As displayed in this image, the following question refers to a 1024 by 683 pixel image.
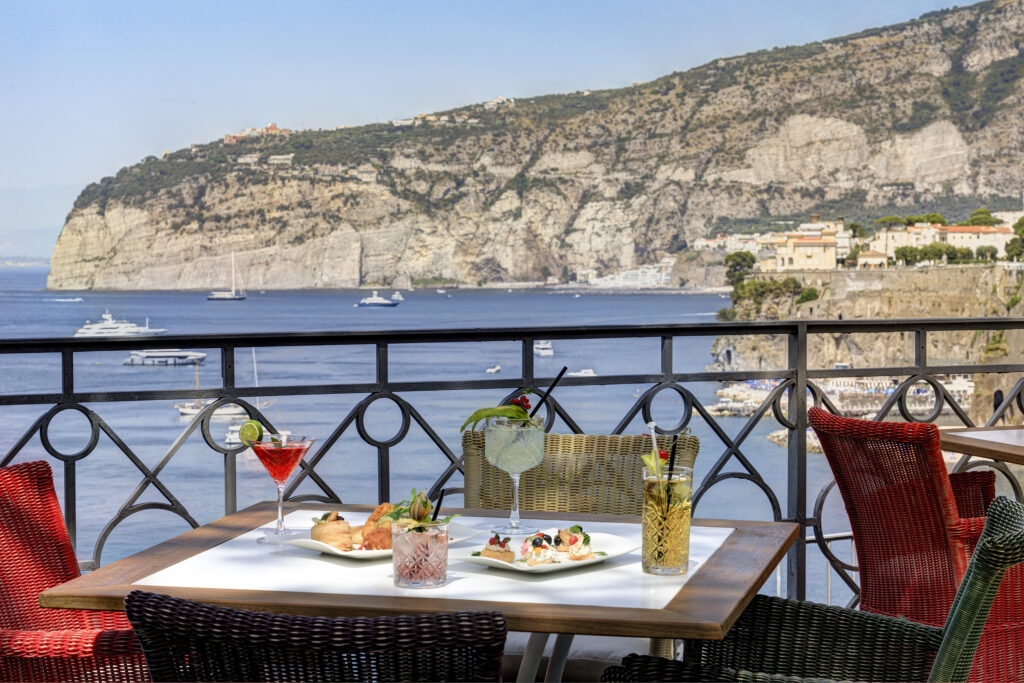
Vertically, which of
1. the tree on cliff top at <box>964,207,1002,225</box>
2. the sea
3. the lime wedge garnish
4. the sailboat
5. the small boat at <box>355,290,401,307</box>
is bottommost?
the sea

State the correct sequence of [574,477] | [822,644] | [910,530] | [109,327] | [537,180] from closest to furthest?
[822,644] → [910,530] → [574,477] → [109,327] → [537,180]

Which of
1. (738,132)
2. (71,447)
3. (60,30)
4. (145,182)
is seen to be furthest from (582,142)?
(71,447)

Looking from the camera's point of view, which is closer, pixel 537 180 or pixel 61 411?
pixel 61 411

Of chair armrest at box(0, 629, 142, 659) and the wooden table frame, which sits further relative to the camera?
chair armrest at box(0, 629, 142, 659)

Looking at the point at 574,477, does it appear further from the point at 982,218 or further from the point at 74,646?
the point at 982,218

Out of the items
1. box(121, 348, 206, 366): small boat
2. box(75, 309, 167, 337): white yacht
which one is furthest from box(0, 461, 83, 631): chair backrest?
box(75, 309, 167, 337): white yacht

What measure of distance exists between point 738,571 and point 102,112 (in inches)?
1877

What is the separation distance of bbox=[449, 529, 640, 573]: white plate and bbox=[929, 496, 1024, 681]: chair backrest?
500 mm

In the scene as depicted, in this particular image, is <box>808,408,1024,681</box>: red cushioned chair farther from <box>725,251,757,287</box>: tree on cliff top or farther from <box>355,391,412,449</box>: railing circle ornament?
<box>725,251,757,287</box>: tree on cliff top

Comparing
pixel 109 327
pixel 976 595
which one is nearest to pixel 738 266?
pixel 109 327

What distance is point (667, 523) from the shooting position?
149cm

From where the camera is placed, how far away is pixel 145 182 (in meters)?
42.9

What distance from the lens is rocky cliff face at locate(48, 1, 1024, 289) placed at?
41156 mm

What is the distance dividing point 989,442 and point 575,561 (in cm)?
160
